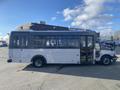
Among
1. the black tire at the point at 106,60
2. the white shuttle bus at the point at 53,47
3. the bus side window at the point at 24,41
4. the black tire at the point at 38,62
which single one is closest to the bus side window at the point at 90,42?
the white shuttle bus at the point at 53,47

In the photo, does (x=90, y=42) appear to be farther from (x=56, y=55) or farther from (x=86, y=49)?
(x=56, y=55)

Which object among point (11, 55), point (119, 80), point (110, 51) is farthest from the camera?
point (110, 51)

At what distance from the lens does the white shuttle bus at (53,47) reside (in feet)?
50.8

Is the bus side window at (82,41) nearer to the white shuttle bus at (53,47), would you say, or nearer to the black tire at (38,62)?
the white shuttle bus at (53,47)

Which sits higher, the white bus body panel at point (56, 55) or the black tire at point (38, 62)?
the white bus body panel at point (56, 55)

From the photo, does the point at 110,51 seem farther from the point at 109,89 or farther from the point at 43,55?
the point at 109,89

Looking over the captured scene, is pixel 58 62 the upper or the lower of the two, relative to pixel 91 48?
lower

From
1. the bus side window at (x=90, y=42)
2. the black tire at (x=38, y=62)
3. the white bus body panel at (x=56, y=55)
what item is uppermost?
the bus side window at (x=90, y=42)

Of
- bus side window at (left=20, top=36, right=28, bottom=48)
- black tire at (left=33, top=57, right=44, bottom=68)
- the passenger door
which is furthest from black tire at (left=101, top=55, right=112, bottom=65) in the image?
bus side window at (left=20, top=36, right=28, bottom=48)

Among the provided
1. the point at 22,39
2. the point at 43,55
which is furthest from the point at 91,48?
the point at 22,39

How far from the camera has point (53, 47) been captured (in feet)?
51.1

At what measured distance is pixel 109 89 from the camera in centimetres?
849

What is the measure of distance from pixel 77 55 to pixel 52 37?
2364 mm

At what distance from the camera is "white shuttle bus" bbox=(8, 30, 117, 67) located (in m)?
15.5
